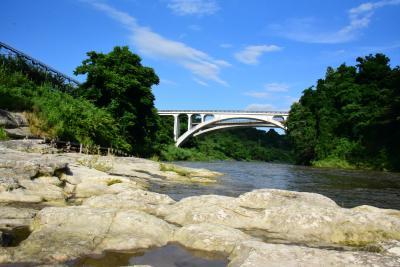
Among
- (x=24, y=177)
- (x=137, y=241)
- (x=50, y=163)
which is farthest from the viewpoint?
(x=50, y=163)

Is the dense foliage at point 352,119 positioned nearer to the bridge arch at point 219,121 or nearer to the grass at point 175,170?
the bridge arch at point 219,121

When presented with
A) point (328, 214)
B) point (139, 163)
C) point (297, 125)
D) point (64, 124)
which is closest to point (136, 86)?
point (64, 124)

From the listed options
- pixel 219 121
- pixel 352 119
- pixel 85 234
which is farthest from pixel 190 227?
pixel 219 121

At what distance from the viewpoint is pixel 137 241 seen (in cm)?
515

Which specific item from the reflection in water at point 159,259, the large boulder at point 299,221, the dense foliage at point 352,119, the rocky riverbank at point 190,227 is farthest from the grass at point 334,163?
the reflection in water at point 159,259

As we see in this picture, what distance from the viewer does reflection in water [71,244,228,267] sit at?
4.49 meters

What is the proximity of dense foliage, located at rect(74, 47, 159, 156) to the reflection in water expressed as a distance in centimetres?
2532

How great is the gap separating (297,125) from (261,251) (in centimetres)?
5458

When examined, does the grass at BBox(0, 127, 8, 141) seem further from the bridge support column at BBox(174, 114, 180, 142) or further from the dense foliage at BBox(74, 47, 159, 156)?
the bridge support column at BBox(174, 114, 180, 142)

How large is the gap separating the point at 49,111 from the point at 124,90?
10.5m

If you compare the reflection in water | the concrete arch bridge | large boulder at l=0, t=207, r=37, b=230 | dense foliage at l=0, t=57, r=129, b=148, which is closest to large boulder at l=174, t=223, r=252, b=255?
the reflection in water

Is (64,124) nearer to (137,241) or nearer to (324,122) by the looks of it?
(137,241)

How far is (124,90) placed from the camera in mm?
30531

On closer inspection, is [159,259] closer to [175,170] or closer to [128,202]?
[128,202]
